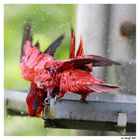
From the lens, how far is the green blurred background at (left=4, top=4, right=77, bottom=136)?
1.89 m

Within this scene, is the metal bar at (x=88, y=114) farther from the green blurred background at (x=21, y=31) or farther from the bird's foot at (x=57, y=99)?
the green blurred background at (x=21, y=31)

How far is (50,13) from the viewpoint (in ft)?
6.27

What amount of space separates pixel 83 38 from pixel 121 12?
0.16 meters

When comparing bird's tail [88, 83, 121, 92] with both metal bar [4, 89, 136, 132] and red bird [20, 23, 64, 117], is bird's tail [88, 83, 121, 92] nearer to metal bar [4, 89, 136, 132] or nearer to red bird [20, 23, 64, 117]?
metal bar [4, 89, 136, 132]

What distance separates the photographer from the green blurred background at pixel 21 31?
1.89 meters

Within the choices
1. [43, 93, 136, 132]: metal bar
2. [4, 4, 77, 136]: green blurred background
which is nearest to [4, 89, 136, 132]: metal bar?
[43, 93, 136, 132]: metal bar

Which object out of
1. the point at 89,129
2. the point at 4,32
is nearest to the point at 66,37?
the point at 4,32

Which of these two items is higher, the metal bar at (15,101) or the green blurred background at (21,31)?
the green blurred background at (21,31)

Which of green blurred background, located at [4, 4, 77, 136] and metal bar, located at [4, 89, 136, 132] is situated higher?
green blurred background, located at [4, 4, 77, 136]

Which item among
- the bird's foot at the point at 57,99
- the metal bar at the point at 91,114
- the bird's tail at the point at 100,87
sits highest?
the bird's tail at the point at 100,87

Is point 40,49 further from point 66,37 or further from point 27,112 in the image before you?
point 27,112

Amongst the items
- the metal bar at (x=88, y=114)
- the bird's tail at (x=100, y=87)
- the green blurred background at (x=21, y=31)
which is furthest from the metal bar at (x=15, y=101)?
the bird's tail at (x=100, y=87)

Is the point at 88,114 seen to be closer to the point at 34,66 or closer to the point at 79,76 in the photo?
the point at 79,76

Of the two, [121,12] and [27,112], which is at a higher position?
[121,12]
